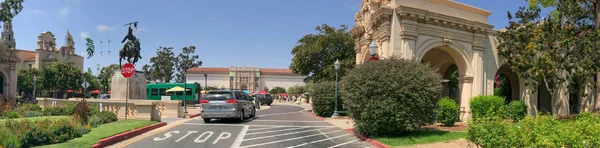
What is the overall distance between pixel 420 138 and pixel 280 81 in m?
123

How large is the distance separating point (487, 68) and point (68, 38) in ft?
310

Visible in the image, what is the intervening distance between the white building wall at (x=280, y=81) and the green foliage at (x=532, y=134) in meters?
123

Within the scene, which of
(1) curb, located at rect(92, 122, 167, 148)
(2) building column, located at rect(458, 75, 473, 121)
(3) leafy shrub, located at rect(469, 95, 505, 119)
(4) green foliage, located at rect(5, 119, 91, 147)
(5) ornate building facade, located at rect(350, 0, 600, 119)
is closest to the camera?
(4) green foliage, located at rect(5, 119, 91, 147)

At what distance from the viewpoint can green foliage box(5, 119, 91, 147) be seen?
9.39m

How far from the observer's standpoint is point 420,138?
11.9 meters

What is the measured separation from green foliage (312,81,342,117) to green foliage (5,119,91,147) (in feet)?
51.6

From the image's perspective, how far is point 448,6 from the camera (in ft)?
69.3

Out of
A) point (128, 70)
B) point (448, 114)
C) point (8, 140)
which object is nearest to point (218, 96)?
point (128, 70)

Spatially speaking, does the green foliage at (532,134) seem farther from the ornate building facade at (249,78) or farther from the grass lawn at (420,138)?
the ornate building facade at (249,78)

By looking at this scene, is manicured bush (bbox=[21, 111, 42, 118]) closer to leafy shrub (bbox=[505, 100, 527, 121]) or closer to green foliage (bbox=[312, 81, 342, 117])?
green foliage (bbox=[312, 81, 342, 117])

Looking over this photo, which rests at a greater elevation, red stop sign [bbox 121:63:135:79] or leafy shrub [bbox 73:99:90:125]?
red stop sign [bbox 121:63:135:79]

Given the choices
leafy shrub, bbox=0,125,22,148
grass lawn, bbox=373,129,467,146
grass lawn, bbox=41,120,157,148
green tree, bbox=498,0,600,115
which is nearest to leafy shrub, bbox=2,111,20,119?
grass lawn, bbox=41,120,157,148

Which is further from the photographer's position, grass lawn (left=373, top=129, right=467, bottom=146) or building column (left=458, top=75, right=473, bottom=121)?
building column (left=458, top=75, right=473, bottom=121)

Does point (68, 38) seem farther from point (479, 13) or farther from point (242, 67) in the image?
point (479, 13)
